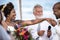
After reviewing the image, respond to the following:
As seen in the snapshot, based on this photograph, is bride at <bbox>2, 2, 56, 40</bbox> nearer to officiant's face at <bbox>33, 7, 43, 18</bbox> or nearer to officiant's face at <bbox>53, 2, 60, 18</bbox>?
officiant's face at <bbox>33, 7, 43, 18</bbox>

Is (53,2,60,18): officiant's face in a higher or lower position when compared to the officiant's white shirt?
higher

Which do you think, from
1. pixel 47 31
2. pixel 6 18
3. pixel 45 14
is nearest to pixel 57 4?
pixel 45 14

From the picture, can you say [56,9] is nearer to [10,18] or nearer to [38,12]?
[38,12]

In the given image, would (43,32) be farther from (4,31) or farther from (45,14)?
(4,31)

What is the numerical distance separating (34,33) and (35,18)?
0.17 m

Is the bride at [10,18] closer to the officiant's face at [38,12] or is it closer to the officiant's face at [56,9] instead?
the officiant's face at [38,12]

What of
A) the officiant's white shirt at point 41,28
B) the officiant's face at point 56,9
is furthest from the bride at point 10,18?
the officiant's face at point 56,9

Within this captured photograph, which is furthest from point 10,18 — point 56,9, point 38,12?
point 56,9

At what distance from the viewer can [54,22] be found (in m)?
1.94

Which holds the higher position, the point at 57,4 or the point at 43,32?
the point at 57,4

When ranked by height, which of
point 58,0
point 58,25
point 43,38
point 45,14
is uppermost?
point 58,0

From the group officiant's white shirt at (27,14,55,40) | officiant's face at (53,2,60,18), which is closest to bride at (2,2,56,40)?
officiant's white shirt at (27,14,55,40)

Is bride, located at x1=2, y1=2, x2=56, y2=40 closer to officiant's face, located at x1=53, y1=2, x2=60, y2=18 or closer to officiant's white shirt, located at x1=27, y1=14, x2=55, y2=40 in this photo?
officiant's white shirt, located at x1=27, y1=14, x2=55, y2=40

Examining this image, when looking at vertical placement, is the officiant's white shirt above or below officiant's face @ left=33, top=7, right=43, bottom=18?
below
